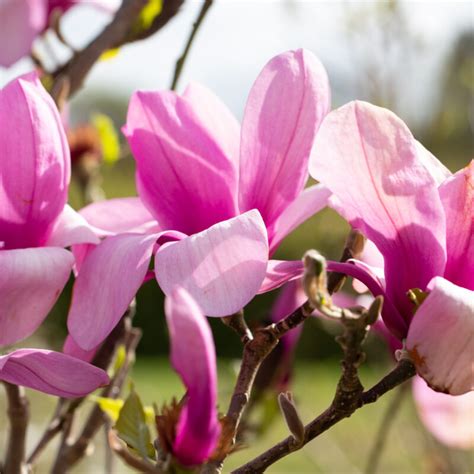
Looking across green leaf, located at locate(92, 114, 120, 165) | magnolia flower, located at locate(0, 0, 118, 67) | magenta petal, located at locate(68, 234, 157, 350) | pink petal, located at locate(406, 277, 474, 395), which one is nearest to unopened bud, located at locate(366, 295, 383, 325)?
pink petal, located at locate(406, 277, 474, 395)

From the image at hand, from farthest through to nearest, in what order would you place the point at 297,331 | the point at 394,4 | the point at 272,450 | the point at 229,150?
the point at 394,4, the point at 297,331, the point at 229,150, the point at 272,450

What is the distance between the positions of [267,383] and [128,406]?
0.52 m

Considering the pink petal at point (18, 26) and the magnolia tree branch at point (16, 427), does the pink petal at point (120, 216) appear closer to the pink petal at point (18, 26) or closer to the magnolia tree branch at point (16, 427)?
the magnolia tree branch at point (16, 427)

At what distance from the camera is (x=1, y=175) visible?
1.80ft

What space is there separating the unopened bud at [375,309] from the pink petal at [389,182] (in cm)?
7

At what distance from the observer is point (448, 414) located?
0.90 meters

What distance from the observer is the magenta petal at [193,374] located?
0.36 metres

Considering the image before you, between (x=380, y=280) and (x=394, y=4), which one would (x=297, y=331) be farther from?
(x=394, y=4)

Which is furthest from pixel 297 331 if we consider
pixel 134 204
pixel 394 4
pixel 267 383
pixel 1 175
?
pixel 394 4

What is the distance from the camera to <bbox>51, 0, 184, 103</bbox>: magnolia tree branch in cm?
85

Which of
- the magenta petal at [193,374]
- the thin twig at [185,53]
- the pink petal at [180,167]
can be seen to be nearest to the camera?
the magenta petal at [193,374]

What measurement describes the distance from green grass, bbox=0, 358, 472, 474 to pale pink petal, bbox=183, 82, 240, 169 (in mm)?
191

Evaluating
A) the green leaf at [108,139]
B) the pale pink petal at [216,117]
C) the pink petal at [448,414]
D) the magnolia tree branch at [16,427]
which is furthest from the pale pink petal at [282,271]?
the green leaf at [108,139]

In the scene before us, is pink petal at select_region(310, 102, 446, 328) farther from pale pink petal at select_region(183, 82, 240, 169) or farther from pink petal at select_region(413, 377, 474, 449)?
pink petal at select_region(413, 377, 474, 449)
